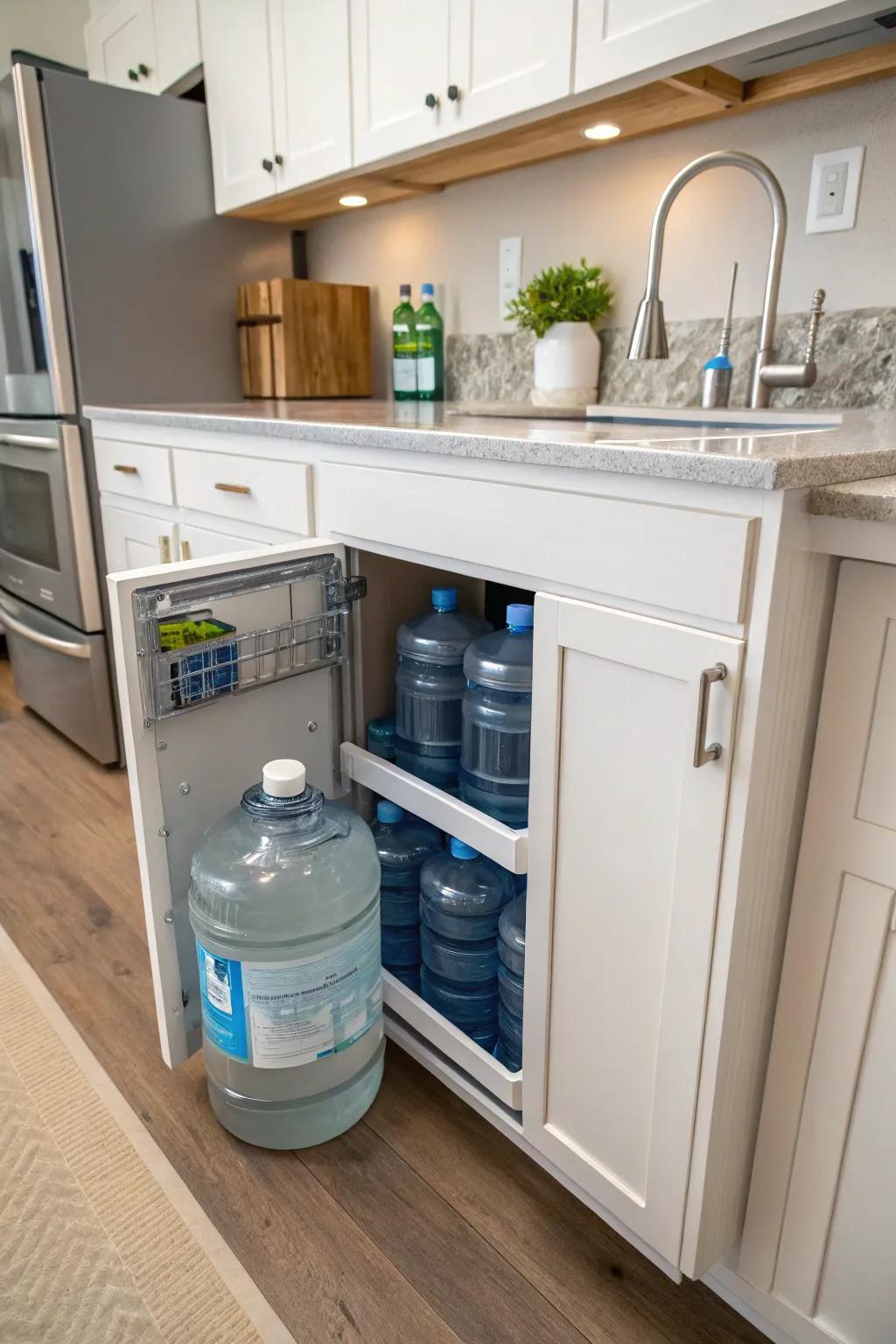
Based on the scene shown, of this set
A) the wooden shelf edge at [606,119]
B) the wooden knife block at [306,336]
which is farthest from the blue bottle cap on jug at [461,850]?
the wooden knife block at [306,336]

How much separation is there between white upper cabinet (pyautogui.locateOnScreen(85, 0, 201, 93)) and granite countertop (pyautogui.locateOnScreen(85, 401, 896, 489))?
1.39 meters

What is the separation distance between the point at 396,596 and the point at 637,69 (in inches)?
31.8

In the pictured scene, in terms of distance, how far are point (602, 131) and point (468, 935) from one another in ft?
4.55

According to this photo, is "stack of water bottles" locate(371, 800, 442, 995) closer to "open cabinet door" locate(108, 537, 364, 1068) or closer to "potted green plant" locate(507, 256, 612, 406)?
"open cabinet door" locate(108, 537, 364, 1068)

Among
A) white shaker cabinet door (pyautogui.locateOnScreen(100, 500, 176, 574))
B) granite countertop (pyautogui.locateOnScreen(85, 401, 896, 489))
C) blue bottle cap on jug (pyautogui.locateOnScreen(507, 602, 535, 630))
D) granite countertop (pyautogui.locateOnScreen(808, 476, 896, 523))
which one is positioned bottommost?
white shaker cabinet door (pyautogui.locateOnScreen(100, 500, 176, 574))

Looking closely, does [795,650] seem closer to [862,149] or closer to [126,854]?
[862,149]

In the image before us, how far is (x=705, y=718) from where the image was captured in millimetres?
740

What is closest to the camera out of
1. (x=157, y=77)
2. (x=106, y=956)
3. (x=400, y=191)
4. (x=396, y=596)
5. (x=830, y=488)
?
(x=830, y=488)

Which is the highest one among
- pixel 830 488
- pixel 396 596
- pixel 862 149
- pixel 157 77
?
pixel 157 77

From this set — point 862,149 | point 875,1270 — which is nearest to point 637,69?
point 862,149

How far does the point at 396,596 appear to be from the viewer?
54.9 inches

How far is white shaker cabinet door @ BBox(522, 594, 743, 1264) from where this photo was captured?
0.77 metres

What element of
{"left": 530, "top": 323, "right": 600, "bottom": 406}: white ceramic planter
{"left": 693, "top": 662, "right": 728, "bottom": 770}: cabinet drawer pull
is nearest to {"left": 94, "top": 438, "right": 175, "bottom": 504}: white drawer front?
{"left": 530, "top": 323, "right": 600, "bottom": 406}: white ceramic planter

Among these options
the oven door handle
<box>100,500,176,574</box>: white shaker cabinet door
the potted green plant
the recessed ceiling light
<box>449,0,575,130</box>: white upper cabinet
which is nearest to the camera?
<box>449,0,575,130</box>: white upper cabinet
